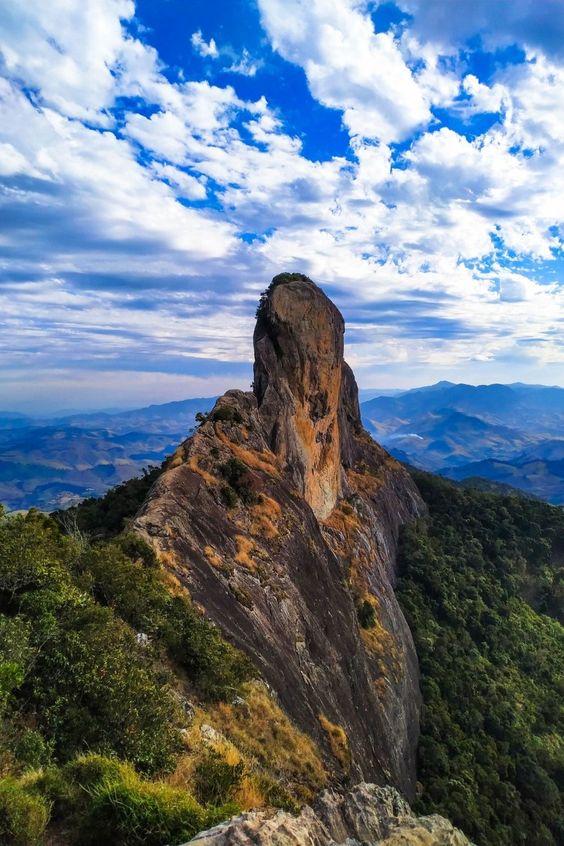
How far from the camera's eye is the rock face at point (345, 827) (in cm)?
789

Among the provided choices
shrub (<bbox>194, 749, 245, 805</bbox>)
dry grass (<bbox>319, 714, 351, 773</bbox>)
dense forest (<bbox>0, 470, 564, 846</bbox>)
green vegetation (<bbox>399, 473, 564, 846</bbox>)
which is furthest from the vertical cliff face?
shrub (<bbox>194, 749, 245, 805</bbox>)

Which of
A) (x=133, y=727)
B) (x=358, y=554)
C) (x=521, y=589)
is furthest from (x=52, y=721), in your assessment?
(x=521, y=589)

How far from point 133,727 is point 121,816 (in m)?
3.47

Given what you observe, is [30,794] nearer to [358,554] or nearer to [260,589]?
[260,589]

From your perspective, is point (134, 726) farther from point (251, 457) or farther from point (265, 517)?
point (251, 457)

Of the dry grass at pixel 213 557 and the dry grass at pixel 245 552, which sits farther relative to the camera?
the dry grass at pixel 245 552

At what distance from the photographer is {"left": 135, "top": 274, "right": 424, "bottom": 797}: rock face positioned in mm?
Result: 24641

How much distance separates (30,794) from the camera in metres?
7.74

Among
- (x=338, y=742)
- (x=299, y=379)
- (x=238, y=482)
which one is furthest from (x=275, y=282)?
(x=338, y=742)

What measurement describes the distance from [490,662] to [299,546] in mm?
40561

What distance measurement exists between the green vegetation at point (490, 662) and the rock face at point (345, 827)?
3084cm

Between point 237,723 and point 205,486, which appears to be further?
point 205,486

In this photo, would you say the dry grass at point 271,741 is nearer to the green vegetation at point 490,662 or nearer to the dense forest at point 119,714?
the dense forest at point 119,714

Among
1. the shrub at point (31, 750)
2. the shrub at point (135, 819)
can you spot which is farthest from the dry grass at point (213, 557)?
the shrub at point (135, 819)
